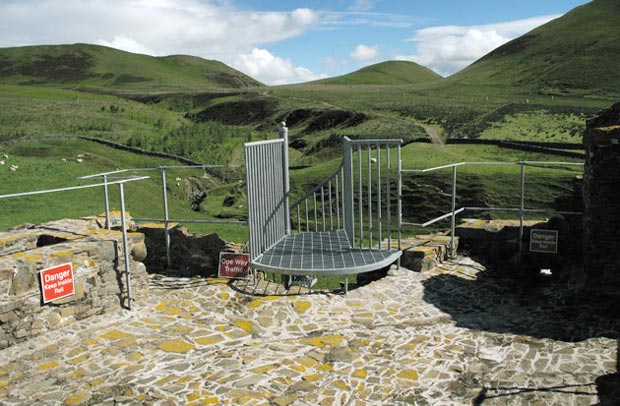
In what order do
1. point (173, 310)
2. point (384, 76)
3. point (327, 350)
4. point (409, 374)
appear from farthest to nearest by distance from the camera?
point (384, 76), point (173, 310), point (327, 350), point (409, 374)

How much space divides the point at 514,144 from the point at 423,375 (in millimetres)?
28808

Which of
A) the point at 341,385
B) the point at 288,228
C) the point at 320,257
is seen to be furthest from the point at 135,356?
the point at 288,228

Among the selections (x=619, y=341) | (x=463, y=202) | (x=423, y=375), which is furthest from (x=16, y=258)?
(x=463, y=202)

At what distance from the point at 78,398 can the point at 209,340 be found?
198 cm

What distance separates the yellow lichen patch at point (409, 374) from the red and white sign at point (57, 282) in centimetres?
459

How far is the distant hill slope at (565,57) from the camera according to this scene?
74.9 meters

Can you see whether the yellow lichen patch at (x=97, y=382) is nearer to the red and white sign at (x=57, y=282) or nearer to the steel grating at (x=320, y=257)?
the red and white sign at (x=57, y=282)

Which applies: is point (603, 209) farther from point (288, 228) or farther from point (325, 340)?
point (288, 228)

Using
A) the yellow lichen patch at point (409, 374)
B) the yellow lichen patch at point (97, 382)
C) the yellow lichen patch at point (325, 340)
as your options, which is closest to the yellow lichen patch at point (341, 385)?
the yellow lichen patch at point (409, 374)

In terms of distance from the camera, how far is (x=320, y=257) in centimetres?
915

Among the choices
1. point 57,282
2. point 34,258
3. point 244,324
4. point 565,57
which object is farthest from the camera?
point 565,57

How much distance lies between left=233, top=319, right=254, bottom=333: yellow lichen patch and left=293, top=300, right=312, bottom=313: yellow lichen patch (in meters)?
0.80

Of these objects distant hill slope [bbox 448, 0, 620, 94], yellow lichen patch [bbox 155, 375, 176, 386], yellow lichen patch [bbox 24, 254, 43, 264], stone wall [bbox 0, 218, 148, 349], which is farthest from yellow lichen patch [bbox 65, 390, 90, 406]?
distant hill slope [bbox 448, 0, 620, 94]

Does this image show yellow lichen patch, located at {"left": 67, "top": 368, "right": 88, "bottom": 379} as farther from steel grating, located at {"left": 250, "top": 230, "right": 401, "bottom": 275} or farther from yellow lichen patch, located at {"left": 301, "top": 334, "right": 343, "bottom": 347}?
steel grating, located at {"left": 250, "top": 230, "right": 401, "bottom": 275}
